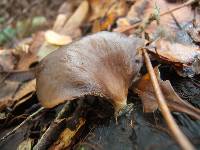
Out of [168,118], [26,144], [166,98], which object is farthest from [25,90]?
[168,118]

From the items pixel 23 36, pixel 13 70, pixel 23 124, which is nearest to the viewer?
pixel 23 124

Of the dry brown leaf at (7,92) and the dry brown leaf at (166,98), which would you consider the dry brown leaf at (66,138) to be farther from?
the dry brown leaf at (7,92)

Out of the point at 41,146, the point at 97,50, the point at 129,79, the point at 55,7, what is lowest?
the point at 41,146

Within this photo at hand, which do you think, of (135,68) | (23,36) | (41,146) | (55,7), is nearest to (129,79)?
(135,68)

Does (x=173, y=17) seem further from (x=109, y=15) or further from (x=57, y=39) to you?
(x=57, y=39)

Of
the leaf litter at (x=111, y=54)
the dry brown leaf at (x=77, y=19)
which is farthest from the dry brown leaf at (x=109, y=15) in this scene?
the dry brown leaf at (x=77, y=19)

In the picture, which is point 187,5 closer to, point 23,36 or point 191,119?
point 191,119
